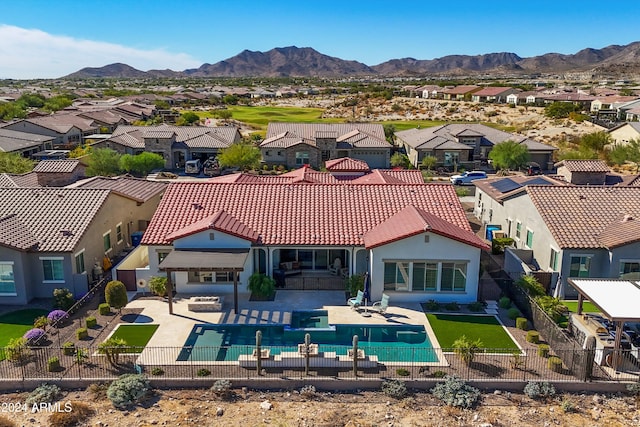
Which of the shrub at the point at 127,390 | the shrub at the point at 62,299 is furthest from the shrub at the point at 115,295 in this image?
the shrub at the point at 127,390

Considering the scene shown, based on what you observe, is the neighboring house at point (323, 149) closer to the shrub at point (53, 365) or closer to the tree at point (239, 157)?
the tree at point (239, 157)

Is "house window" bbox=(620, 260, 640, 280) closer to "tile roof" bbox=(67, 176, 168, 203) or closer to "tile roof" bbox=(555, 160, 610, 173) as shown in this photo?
"tile roof" bbox=(555, 160, 610, 173)

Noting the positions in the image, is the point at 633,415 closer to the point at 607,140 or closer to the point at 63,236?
the point at 63,236

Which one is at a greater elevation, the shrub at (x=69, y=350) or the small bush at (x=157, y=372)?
the shrub at (x=69, y=350)

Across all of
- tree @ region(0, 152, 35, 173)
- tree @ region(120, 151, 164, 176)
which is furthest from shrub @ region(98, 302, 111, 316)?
tree @ region(120, 151, 164, 176)

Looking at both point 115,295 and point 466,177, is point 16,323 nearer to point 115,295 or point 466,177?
point 115,295

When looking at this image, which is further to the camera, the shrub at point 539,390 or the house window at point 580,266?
the house window at point 580,266

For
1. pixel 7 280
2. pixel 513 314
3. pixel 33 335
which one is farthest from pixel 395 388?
pixel 7 280
